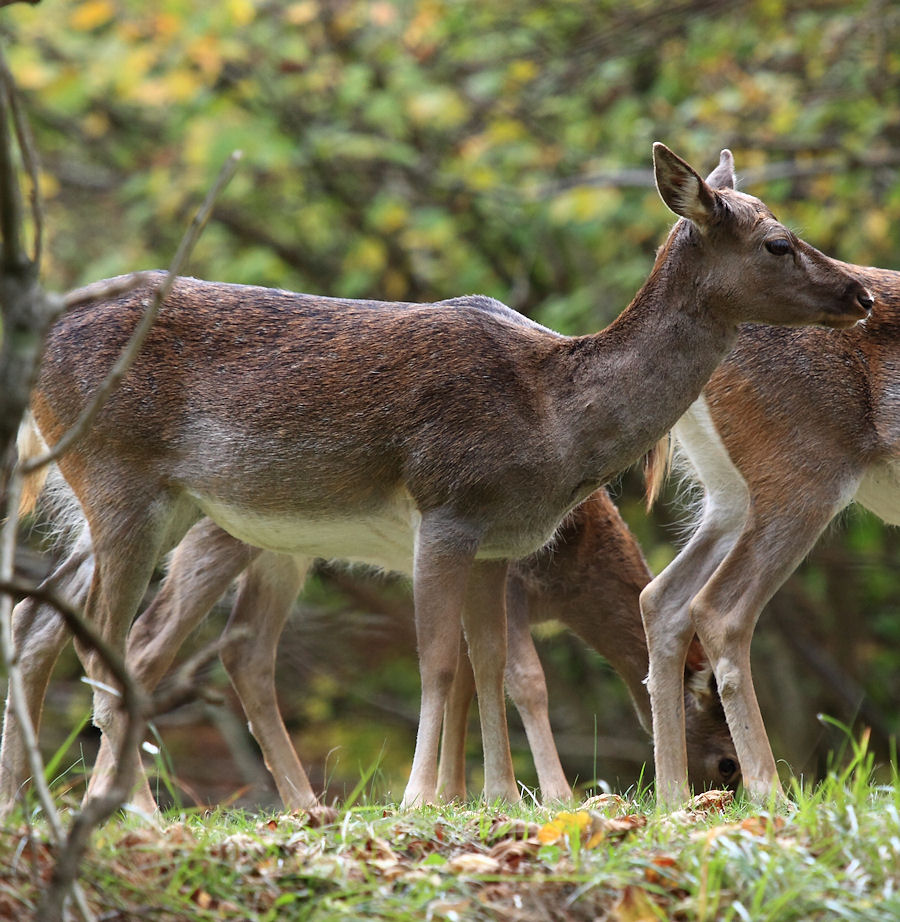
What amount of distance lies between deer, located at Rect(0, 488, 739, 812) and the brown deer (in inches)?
31.2

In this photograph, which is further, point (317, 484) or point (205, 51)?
point (205, 51)

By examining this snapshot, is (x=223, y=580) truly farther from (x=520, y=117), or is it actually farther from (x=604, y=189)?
(x=520, y=117)

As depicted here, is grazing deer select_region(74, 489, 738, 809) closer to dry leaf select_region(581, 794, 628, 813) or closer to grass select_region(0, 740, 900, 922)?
dry leaf select_region(581, 794, 628, 813)

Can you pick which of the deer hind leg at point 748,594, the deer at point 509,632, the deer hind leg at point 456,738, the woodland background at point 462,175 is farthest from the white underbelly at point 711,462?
the woodland background at point 462,175

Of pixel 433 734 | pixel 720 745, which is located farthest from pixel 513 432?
pixel 720 745

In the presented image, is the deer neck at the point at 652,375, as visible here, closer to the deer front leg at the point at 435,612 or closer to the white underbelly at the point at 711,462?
the deer front leg at the point at 435,612

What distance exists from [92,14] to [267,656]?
6.82 m

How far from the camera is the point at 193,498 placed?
21.3 feet

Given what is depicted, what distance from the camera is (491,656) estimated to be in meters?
6.94

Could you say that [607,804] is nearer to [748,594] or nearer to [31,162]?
[748,594]

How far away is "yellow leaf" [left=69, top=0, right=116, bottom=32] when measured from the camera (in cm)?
1245

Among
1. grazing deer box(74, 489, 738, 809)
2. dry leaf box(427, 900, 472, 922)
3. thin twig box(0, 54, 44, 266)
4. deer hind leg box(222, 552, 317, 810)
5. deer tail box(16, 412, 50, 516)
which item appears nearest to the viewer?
thin twig box(0, 54, 44, 266)

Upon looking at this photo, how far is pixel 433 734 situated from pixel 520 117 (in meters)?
8.52

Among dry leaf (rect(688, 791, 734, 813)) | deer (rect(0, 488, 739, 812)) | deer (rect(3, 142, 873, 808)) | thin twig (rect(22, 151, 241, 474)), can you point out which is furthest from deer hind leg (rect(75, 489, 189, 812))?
thin twig (rect(22, 151, 241, 474))
